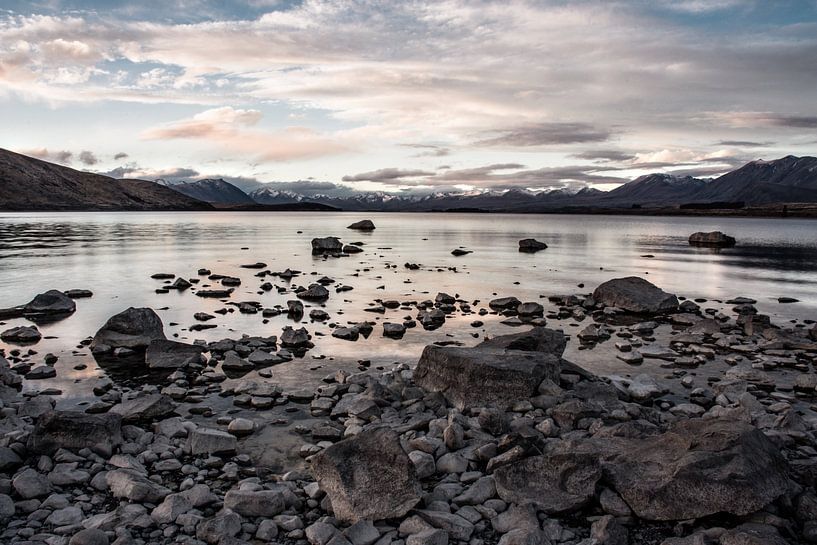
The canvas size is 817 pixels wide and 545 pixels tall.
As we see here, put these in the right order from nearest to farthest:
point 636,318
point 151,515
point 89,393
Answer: point 151,515
point 89,393
point 636,318

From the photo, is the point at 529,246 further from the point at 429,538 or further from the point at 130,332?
the point at 429,538

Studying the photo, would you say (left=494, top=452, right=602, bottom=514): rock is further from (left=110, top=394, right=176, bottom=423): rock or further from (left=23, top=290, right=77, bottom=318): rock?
(left=23, top=290, right=77, bottom=318): rock

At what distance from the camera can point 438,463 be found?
34.7 feet

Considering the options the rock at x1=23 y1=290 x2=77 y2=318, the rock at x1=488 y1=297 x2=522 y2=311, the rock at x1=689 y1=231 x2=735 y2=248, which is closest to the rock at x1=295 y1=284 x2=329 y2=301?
the rock at x1=488 y1=297 x2=522 y2=311

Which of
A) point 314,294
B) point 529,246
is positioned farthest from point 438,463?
point 529,246

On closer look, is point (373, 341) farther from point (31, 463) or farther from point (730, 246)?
point (730, 246)

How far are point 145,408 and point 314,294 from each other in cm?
1782

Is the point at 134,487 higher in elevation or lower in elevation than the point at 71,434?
lower

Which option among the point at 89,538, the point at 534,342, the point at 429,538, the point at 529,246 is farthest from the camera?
the point at 529,246

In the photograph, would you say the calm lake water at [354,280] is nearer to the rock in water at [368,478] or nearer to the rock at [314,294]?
the rock at [314,294]

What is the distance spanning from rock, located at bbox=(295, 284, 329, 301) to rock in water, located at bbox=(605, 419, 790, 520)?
22.5 m

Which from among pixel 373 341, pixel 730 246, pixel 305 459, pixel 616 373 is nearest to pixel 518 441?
pixel 305 459

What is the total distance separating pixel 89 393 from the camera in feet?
48.7

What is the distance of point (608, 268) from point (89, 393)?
46.8 m
